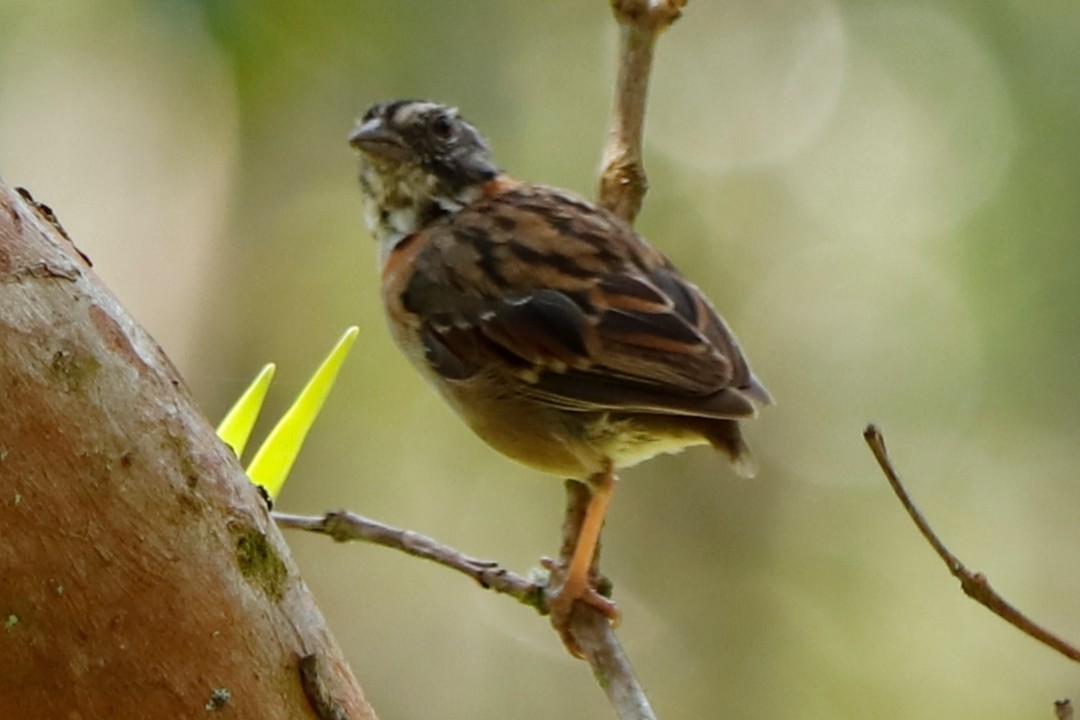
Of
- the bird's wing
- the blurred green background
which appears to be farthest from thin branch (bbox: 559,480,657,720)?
the blurred green background

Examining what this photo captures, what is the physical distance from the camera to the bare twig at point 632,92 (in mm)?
2578

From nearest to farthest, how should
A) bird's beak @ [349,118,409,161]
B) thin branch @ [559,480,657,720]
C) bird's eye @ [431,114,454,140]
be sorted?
thin branch @ [559,480,657,720], bird's beak @ [349,118,409,161], bird's eye @ [431,114,454,140]

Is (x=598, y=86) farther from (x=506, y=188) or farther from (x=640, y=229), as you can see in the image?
(x=506, y=188)

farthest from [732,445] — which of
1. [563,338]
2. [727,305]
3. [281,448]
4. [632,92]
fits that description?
[727,305]

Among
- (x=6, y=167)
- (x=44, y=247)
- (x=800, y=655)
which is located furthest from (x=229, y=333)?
(x=44, y=247)

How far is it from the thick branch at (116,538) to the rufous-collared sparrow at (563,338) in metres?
1.08

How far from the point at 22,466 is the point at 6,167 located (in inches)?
138

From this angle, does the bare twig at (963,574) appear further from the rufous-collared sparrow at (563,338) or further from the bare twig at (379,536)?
the rufous-collared sparrow at (563,338)

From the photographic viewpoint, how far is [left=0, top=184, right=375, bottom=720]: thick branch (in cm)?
125

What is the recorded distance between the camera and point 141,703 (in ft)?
4.20

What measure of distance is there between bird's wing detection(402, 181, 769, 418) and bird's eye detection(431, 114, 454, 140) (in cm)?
30

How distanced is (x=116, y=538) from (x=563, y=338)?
146cm

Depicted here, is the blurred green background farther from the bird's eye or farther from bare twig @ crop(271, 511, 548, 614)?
bare twig @ crop(271, 511, 548, 614)

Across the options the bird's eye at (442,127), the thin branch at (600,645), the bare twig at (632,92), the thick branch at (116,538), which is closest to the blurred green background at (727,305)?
the bird's eye at (442,127)
